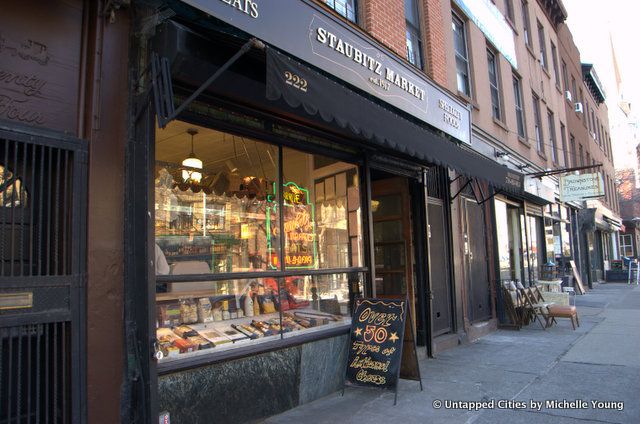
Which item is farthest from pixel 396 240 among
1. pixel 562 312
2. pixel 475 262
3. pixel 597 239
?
pixel 597 239

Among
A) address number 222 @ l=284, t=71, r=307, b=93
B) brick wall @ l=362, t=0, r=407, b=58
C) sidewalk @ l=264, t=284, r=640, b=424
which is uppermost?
brick wall @ l=362, t=0, r=407, b=58

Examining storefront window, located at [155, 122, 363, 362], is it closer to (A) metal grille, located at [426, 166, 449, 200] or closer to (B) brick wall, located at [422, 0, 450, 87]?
(A) metal grille, located at [426, 166, 449, 200]

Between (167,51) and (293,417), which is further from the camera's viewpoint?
(293,417)

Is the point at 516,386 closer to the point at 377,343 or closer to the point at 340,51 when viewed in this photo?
the point at 377,343

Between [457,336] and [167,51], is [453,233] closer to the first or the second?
[457,336]

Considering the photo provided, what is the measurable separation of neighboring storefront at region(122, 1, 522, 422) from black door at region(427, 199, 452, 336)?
2.01 ft

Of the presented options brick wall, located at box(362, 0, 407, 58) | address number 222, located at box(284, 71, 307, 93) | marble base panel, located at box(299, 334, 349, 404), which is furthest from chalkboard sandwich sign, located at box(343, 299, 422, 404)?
brick wall, located at box(362, 0, 407, 58)

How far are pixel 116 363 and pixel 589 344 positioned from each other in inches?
303

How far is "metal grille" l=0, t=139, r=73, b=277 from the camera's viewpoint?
10.9 ft

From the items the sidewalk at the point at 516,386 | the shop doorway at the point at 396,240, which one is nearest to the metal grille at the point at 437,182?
the shop doorway at the point at 396,240

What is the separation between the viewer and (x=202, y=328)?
462 cm

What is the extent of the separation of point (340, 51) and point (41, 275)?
410cm

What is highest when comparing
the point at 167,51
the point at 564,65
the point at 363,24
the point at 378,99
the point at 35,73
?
the point at 564,65

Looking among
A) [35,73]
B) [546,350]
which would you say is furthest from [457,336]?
[35,73]
